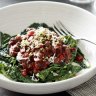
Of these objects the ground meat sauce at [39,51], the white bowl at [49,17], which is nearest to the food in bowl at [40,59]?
the ground meat sauce at [39,51]

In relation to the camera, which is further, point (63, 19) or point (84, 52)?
point (63, 19)

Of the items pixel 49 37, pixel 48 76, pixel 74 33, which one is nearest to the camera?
pixel 48 76

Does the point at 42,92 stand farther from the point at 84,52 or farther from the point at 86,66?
the point at 84,52

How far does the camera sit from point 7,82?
1153 millimetres

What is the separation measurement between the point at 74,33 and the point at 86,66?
0.32m

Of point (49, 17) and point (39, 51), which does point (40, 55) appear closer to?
point (39, 51)

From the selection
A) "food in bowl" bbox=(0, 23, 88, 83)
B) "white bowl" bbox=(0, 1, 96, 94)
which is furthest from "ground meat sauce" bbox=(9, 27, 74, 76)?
"white bowl" bbox=(0, 1, 96, 94)

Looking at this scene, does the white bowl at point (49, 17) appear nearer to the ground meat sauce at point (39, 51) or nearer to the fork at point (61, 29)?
the fork at point (61, 29)

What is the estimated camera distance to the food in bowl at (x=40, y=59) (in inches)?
51.4

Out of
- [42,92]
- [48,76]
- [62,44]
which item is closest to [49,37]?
[62,44]

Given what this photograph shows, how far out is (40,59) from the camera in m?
1.31

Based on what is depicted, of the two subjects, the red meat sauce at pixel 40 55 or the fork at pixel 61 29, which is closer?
the red meat sauce at pixel 40 55

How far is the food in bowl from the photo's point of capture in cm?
130

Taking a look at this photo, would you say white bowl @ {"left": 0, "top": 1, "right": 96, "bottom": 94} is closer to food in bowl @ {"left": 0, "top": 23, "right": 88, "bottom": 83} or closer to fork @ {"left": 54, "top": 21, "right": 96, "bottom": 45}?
fork @ {"left": 54, "top": 21, "right": 96, "bottom": 45}
